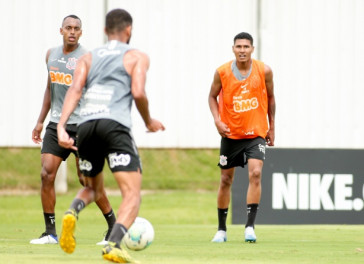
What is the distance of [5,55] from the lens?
1792 centimetres

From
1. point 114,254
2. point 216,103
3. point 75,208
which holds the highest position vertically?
point 216,103

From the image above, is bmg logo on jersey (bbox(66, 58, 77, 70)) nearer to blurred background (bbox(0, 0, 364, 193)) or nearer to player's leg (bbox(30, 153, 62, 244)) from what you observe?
player's leg (bbox(30, 153, 62, 244))

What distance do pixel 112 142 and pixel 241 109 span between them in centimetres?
425

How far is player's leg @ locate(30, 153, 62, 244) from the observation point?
35.7 feet

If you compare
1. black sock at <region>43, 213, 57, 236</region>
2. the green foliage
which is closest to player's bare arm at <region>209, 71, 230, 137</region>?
black sock at <region>43, 213, 57, 236</region>

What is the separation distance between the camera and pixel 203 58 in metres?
17.9

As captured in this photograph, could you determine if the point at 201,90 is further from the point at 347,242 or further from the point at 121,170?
the point at 121,170

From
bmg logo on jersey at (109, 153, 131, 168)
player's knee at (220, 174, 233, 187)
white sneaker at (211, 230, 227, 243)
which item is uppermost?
Answer: bmg logo on jersey at (109, 153, 131, 168)

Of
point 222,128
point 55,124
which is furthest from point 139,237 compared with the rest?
point 222,128

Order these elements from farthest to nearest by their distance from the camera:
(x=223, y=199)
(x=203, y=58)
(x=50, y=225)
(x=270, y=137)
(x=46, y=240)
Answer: (x=203, y=58), (x=270, y=137), (x=223, y=199), (x=50, y=225), (x=46, y=240)

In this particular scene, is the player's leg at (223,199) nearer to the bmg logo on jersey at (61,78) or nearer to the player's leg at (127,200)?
the bmg logo on jersey at (61,78)

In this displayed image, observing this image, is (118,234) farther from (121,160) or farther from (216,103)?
(216,103)

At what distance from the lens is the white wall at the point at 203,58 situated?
1791cm

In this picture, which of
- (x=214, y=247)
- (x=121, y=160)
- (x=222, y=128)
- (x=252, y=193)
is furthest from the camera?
(x=222, y=128)
